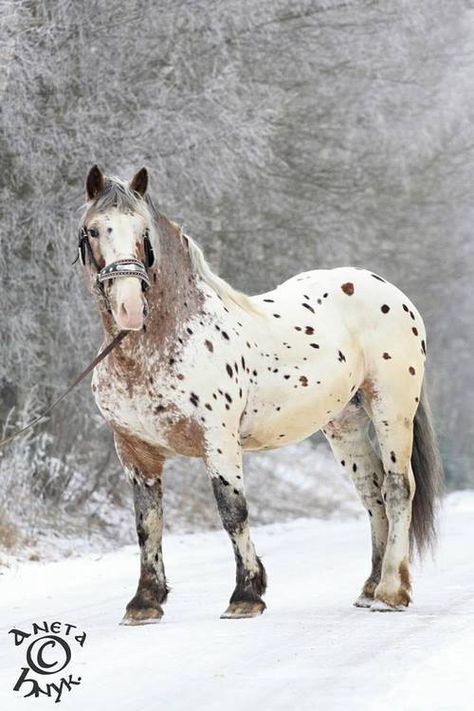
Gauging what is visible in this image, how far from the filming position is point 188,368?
20.7ft

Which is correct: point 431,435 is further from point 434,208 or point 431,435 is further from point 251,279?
point 434,208

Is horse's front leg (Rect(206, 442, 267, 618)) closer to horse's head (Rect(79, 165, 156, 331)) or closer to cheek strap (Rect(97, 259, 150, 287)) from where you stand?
horse's head (Rect(79, 165, 156, 331))

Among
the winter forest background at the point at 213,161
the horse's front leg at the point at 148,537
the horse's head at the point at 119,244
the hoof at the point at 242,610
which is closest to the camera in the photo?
the horse's head at the point at 119,244

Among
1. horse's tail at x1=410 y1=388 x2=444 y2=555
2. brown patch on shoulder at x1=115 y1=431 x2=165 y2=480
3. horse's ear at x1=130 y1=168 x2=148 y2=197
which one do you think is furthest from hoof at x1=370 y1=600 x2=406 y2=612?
horse's ear at x1=130 y1=168 x2=148 y2=197

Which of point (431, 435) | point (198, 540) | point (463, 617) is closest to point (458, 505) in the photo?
point (198, 540)

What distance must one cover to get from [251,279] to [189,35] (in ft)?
9.92

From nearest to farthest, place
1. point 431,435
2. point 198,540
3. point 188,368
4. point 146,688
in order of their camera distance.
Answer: point 146,688 < point 188,368 < point 431,435 < point 198,540

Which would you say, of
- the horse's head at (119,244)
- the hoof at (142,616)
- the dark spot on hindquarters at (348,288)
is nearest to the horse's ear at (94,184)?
the horse's head at (119,244)

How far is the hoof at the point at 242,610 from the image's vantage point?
20.7 feet

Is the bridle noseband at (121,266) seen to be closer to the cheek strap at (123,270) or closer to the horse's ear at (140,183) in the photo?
the cheek strap at (123,270)

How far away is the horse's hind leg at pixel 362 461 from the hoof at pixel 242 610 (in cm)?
120

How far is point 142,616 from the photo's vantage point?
638 centimetres

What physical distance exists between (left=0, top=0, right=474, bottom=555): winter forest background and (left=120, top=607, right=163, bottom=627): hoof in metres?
4.69

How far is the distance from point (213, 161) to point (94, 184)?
7126mm
